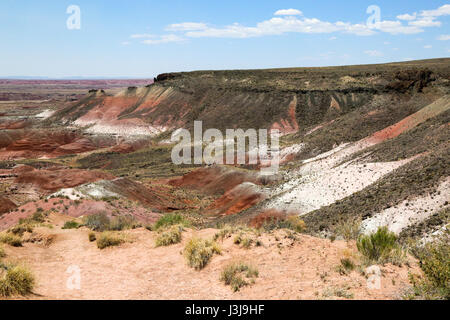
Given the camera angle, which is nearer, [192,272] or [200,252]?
[192,272]

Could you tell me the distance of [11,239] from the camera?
1127 cm

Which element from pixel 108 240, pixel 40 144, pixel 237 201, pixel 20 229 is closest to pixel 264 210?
pixel 237 201

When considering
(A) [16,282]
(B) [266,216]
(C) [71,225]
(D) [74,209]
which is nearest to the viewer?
(A) [16,282]

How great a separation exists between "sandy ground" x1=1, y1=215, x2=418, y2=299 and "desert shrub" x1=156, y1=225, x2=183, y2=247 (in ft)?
0.75

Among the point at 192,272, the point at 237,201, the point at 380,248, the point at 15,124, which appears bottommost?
the point at 237,201

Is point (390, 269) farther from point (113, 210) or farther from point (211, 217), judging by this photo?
point (211, 217)

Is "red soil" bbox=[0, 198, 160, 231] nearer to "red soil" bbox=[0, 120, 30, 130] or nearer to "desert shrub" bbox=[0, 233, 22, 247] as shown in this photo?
"desert shrub" bbox=[0, 233, 22, 247]

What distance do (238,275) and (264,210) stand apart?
1357cm

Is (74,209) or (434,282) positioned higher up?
(434,282)

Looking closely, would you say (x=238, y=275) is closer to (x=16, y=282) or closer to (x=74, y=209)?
(x=16, y=282)

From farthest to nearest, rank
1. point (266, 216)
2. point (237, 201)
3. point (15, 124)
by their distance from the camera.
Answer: point (15, 124) → point (237, 201) → point (266, 216)

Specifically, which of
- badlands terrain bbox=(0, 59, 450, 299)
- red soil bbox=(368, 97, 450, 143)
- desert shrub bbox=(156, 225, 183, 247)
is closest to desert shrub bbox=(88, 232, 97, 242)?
badlands terrain bbox=(0, 59, 450, 299)

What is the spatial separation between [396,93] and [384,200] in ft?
155

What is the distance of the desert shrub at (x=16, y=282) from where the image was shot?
Answer: 7.16m
